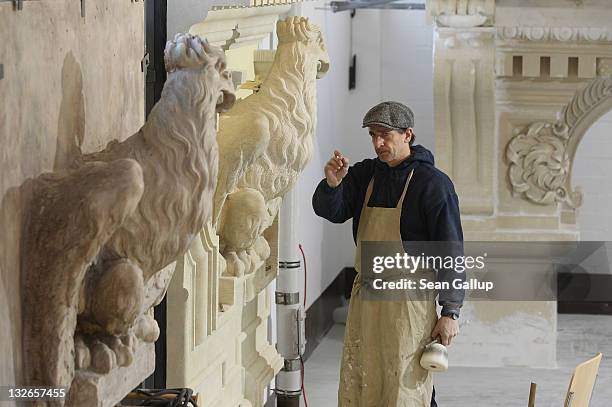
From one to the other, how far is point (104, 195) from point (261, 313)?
295 cm

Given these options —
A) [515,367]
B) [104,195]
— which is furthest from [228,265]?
[515,367]

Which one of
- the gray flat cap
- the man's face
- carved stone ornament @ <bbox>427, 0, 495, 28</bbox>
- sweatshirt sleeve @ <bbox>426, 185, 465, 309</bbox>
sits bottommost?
sweatshirt sleeve @ <bbox>426, 185, 465, 309</bbox>

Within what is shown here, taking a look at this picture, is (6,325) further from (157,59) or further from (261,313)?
(261,313)

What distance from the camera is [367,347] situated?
13.6ft

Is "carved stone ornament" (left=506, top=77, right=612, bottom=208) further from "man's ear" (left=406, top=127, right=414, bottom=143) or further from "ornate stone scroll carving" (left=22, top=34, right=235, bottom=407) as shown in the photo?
"ornate stone scroll carving" (left=22, top=34, right=235, bottom=407)

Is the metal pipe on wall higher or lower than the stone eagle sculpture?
lower

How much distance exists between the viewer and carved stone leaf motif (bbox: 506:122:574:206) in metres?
6.75

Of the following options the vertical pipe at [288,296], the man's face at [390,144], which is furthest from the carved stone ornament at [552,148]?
the man's face at [390,144]

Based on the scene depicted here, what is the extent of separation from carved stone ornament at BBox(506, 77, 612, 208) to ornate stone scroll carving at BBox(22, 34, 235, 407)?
4855 millimetres

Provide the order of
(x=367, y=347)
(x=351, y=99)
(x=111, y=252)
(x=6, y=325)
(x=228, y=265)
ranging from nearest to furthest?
(x=6, y=325) < (x=111, y=252) < (x=228, y=265) < (x=367, y=347) < (x=351, y=99)

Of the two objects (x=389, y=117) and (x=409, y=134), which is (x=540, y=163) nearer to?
(x=409, y=134)

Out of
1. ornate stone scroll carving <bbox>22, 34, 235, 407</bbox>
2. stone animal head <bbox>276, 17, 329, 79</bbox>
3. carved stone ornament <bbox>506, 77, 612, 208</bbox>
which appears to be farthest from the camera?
carved stone ornament <bbox>506, 77, 612, 208</bbox>

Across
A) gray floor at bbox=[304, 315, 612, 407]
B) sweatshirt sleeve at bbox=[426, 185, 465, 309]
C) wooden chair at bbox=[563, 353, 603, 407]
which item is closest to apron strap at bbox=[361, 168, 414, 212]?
sweatshirt sleeve at bbox=[426, 185, 465, 309]

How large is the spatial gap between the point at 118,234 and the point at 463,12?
482 centimetres
